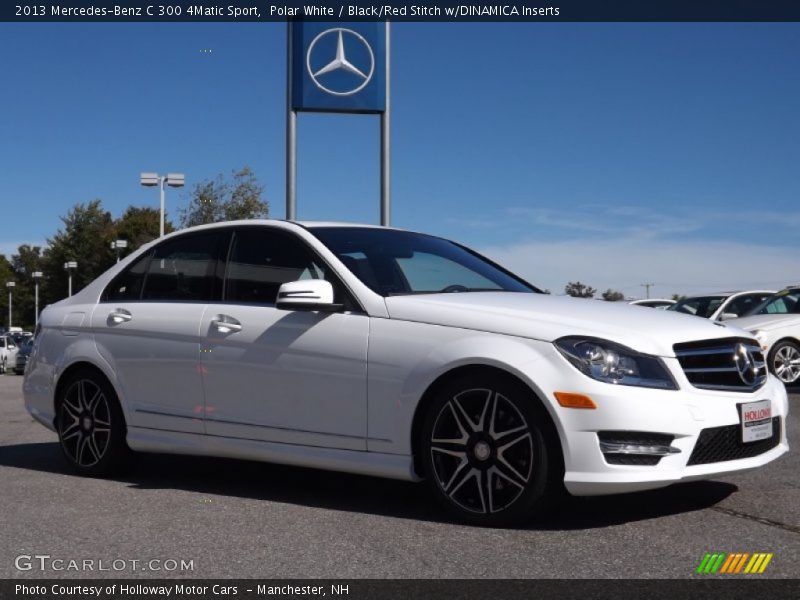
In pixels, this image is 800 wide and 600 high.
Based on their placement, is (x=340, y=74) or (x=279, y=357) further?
(x=340, y=74)

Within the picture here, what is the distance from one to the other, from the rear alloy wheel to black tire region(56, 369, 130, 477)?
2451mm

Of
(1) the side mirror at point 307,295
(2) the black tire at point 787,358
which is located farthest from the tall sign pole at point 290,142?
(1) the side mirror at point 307,295

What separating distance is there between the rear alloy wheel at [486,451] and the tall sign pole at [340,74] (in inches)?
493

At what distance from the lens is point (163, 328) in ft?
21.9

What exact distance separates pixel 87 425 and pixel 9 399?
9.82m

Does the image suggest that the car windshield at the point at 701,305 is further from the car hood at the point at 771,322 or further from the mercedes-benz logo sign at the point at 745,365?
the mercedes-benz logo sign at the point at 745,365

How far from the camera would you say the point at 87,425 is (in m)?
7.11

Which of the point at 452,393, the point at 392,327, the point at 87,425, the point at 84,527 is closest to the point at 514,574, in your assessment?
the point at 452,393

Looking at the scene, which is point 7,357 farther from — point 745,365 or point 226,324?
point 745,365

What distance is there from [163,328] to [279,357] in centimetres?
103

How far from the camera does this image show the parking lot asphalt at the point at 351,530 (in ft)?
14.5

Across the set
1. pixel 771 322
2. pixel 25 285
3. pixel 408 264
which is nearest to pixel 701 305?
pixel 771 322

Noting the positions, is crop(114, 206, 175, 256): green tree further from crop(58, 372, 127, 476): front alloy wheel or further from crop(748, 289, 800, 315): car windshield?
crop(58, 372, 127, 476): front alloy wheel

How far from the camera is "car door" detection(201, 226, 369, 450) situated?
5.75 metres
